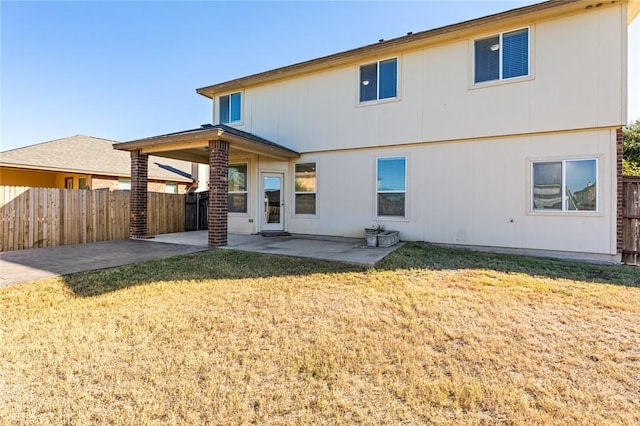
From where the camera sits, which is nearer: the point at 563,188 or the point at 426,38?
the point at 563,188

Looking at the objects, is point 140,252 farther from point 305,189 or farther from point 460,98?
point 460,98

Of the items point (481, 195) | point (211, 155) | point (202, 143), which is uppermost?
point (202, 143)

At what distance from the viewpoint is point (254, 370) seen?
9.20ft

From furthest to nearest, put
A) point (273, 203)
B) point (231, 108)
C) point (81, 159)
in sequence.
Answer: point (81, 159), point (231, 108), point (273, 203)

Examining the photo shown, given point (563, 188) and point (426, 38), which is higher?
point (426, 38)

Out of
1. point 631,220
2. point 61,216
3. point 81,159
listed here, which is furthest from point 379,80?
point 81,159

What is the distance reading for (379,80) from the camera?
383 inches

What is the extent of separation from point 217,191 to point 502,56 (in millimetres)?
8538

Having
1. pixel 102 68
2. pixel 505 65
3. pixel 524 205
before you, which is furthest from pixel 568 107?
pixel 102 68

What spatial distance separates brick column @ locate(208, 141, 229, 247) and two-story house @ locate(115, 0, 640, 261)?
32 mm

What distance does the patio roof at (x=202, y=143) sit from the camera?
8.46 meters

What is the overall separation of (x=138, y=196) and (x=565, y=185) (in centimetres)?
1255

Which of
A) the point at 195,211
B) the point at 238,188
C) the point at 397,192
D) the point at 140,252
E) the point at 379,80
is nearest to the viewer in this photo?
the point at 140,252

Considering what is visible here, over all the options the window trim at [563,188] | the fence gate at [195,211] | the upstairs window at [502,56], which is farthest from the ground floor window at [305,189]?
the window trim at [563,188]
